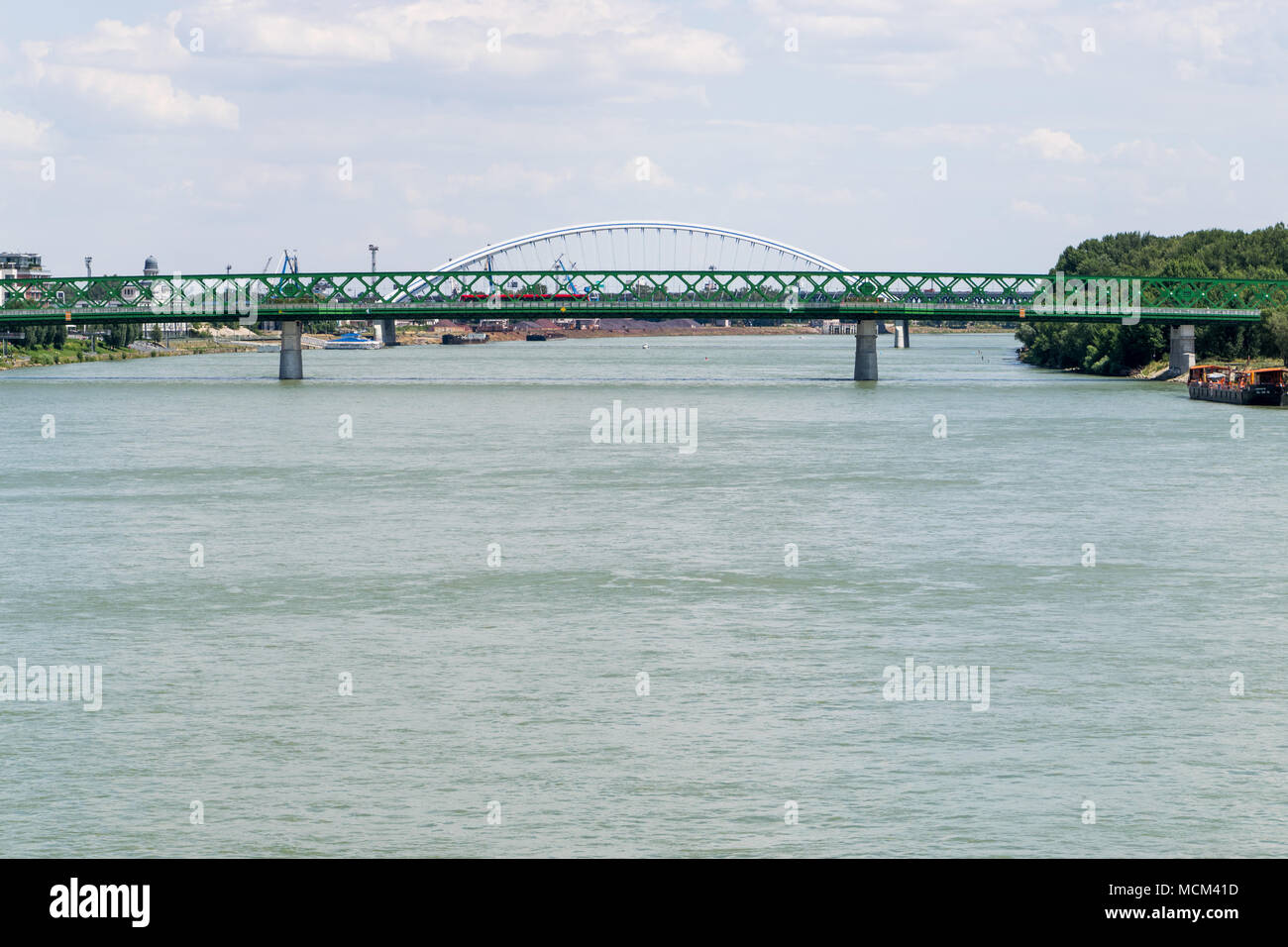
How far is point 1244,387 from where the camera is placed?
123 metres

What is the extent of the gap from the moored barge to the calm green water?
45546 mm

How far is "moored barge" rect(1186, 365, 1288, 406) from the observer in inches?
4774

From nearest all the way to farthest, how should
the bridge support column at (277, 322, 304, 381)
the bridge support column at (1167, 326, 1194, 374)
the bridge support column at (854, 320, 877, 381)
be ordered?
the bridge support column at (1167, 326, 1194, 374), the bridge support column at (854, 320, 877, 381), the bridge support column at (277, 322, 304, 381)

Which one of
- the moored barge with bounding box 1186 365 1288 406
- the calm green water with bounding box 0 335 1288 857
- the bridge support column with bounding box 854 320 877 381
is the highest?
the bridge support column with bounding box 854 320 877 381

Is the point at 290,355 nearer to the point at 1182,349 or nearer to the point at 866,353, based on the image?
the point at 866,353

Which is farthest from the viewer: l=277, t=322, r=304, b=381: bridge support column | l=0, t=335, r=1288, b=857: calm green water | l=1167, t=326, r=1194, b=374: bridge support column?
l=277, t=322, r=304, b=381: bridge support column

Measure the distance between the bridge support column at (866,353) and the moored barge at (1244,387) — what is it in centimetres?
3250

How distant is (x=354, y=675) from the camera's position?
34594mm

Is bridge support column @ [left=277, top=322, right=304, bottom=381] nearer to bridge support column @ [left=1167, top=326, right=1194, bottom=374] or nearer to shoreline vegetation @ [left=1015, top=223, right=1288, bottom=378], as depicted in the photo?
shoreline vegetation @ [left=1015, top=223, right=1288, bottom=378]

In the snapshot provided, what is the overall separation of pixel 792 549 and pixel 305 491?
2467 centimetres

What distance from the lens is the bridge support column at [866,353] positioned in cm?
15975

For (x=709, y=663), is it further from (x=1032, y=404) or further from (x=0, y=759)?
(x=1032, y=404)

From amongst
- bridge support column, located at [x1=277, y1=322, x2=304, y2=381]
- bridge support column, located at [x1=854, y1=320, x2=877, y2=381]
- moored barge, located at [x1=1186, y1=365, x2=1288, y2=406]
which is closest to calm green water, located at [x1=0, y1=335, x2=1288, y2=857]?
moored barge, located at [x1=1186, y1=365, x2=1288, y2=406]
